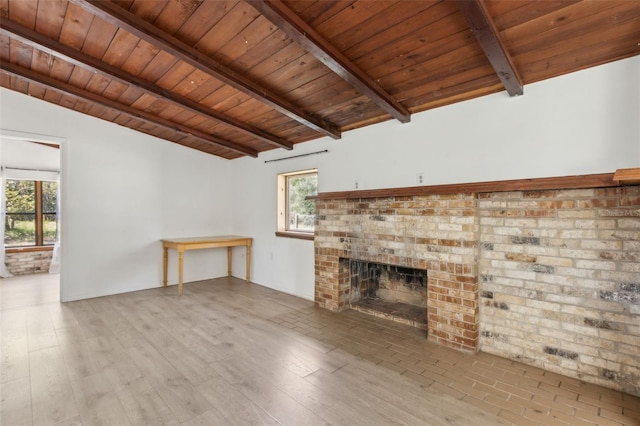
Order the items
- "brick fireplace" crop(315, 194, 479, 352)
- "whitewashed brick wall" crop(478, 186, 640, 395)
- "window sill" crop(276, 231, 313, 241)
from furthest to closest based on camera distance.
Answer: "window sill" crop(276, 231, 313, 241) → "brick fireplace" crop(315, 194, 479, 352) → "whitewashed brick wall" crop(478, 186, 640, 395)

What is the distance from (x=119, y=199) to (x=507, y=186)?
545 cm

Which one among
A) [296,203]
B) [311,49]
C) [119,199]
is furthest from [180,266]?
[311,49]

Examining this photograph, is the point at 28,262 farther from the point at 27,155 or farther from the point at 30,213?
the point at 27,155

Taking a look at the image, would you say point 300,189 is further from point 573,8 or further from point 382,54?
point 573,8

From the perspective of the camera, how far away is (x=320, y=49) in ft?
7.41

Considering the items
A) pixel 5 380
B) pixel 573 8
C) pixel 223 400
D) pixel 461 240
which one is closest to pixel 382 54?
pixel 573 8

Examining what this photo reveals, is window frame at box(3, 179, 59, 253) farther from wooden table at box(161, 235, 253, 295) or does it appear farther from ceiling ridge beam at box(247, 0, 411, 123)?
ceiling ridge beam at box(247, 0, 411, 123)

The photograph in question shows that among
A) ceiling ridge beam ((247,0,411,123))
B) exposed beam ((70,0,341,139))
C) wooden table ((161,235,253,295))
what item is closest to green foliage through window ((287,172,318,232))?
wooden table ((161,235,253,295))

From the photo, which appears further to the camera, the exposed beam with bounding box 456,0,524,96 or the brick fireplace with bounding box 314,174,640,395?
the brick fireplace with bounding box 314,174,640,395

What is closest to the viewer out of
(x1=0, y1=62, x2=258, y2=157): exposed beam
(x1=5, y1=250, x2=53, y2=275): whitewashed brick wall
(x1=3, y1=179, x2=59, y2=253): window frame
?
(x1=0, y1=62, x2=258, y2=157): exposed beam

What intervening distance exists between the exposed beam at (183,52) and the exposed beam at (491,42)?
1943 millimetres

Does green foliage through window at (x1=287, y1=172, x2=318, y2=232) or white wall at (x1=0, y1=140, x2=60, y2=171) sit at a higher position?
white wall at (x1=0, y1=140, x2=60, y2=171)

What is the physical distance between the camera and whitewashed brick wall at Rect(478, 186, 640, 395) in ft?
7.19

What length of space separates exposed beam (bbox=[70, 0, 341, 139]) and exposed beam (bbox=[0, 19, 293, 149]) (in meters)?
0.91
